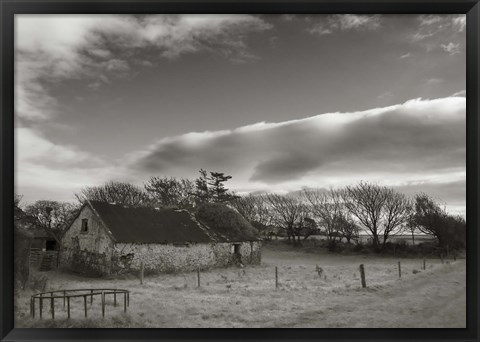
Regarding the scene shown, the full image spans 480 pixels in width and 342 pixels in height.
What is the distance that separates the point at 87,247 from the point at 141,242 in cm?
280

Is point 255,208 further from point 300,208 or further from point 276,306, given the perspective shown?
point 276,306

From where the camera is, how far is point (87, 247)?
18.1 meters

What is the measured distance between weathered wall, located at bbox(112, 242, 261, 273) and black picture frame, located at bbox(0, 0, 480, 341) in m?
11.5

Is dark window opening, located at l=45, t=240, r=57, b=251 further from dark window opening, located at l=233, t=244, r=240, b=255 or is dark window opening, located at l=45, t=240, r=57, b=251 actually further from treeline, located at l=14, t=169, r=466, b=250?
dark window opening, located at l=233, t=244, r=240, b=255

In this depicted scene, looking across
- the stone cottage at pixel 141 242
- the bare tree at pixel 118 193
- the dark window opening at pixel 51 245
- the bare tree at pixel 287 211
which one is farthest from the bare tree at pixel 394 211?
the dark window opening at pixel 51 245

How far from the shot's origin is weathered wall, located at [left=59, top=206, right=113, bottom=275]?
17.1 meters

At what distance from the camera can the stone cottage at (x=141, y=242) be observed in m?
17.0

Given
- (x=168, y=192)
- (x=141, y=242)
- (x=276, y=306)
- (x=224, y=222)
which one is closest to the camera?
(x=276, y=306)

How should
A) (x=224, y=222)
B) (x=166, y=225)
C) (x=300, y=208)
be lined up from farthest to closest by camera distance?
(x=300, y=208), (x=224, y=222), (x=166, y=225)

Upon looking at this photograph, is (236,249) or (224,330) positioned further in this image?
(236,249)

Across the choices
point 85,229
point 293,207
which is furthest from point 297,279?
point 293,207

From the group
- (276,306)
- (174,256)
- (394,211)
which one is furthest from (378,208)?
(276,306)

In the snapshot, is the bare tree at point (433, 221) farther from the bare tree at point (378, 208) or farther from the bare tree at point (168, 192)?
the bare tree at point (168, 192)

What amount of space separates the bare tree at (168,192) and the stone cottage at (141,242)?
963 cm
